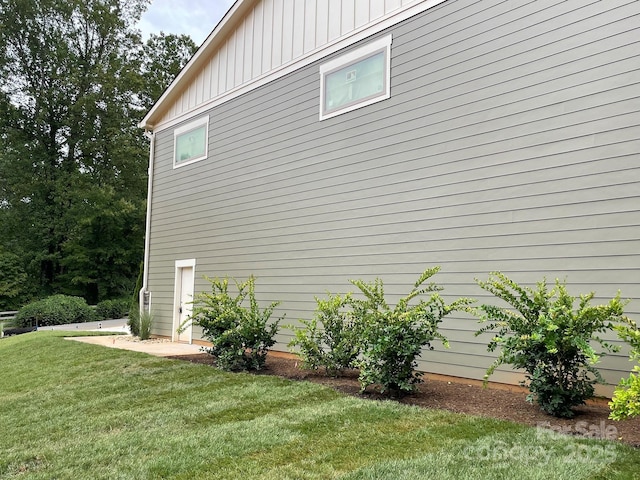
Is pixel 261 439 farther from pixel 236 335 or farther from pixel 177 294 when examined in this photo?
pixel 177 294

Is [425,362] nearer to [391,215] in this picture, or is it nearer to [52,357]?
[391,215]

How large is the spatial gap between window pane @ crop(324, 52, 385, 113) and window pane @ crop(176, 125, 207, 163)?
371cm

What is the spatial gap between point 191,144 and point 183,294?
3258 mm

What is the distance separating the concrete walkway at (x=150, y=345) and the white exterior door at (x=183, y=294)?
0.29 meters

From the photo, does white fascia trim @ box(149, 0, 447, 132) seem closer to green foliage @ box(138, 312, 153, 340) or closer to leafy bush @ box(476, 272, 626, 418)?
leafy bush @ box(476, 272, 626, 418)

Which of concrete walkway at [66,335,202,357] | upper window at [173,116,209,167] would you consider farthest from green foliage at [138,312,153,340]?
upper window at [173,116,209,167]

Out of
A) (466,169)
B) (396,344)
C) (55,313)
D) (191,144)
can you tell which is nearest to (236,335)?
(396,344)

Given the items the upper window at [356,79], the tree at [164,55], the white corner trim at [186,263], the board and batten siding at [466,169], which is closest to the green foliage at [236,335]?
the board and batten siding at [466,169]

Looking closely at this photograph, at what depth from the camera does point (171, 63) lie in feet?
83.6

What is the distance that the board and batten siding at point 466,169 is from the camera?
4660 mm

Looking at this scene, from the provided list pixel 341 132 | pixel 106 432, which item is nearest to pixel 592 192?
pixel 341 132

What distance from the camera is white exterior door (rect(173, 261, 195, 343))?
10345mm

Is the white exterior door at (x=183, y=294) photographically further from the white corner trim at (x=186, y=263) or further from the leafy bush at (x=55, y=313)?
the leafy bush at (x=55, y=313)

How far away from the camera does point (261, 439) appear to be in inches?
147
